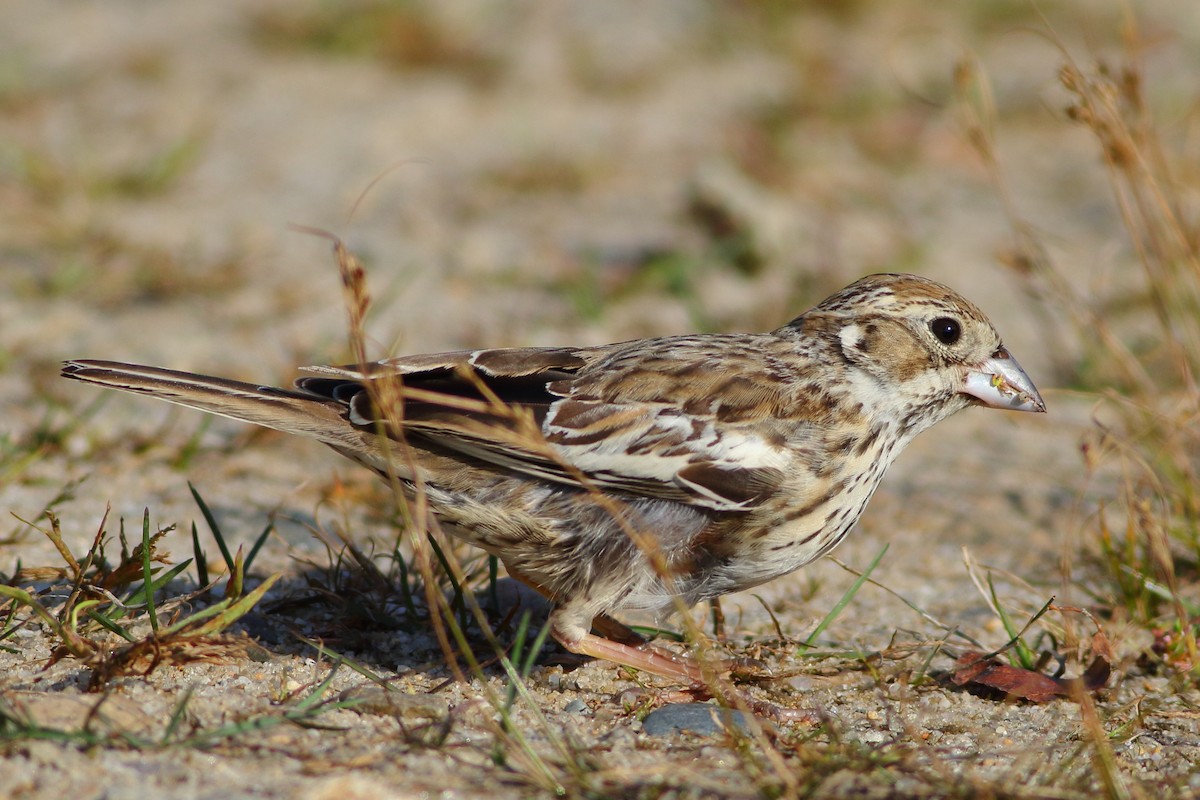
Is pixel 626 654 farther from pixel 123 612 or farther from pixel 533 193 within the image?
pixel 533 193

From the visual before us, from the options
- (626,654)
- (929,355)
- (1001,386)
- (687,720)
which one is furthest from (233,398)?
(1001,386)

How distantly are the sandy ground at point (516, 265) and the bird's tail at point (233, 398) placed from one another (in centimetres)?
57

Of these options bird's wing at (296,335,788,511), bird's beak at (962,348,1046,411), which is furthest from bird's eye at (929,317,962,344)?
bird's wing at (296,335,788,511)

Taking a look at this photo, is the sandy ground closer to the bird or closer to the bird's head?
the bird's head

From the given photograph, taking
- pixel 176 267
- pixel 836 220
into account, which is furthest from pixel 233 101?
pixel 836 220

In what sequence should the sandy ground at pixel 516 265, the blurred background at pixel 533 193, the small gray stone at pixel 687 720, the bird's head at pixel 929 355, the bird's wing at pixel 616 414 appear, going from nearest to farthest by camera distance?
the sandy ground at pixel 516 265
the small gray stone at pixel 687 720
the bird's wing at pixel 616 414
the bird's head at pixel 929 355
the blurred background at pixel 533 193

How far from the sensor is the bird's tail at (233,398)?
12.5ft

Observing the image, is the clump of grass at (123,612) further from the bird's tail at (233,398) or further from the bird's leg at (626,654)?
the bird's leg at (626,654)

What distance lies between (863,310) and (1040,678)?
4.27ft

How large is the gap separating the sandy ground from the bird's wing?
649 millimetres

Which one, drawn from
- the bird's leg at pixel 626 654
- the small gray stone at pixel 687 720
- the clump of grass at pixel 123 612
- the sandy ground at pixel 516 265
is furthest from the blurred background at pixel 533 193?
the small gray stone at pixel 687 720

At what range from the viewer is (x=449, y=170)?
8641mm

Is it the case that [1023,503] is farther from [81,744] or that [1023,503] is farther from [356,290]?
[81,744]

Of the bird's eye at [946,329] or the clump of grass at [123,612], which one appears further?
the bird's eye at [946,329]
